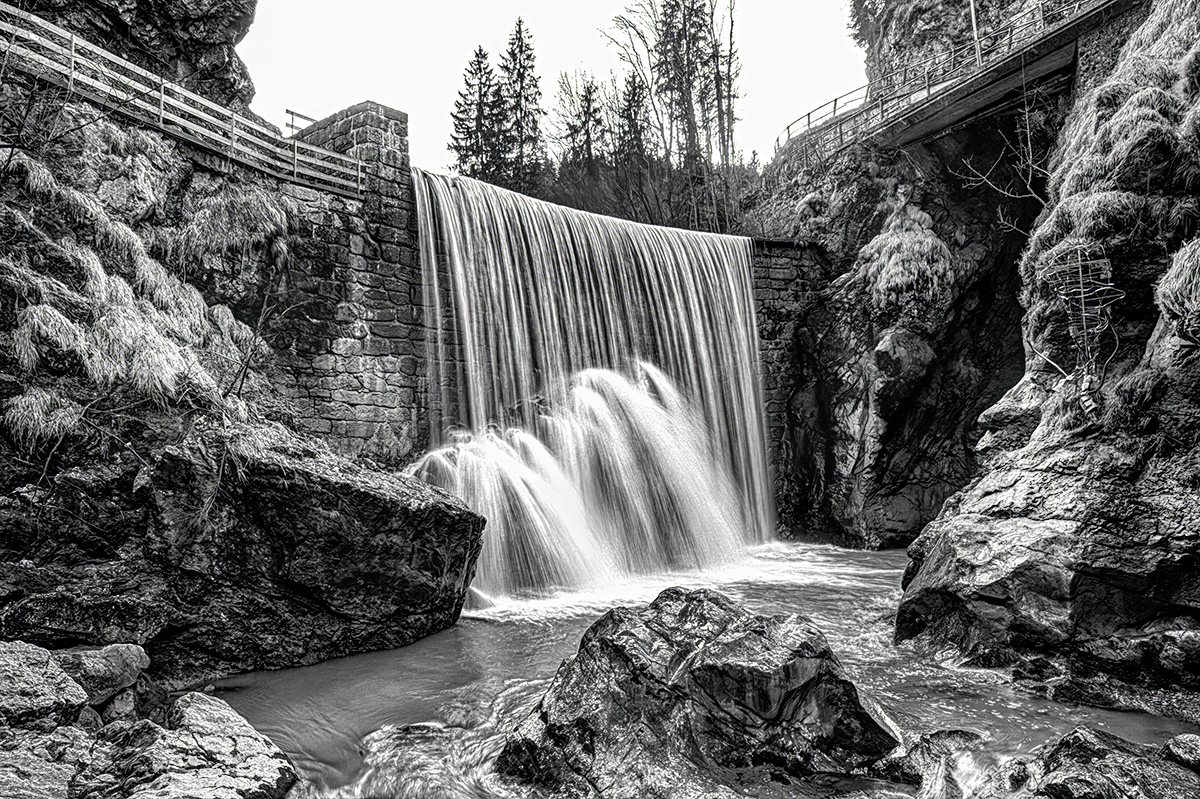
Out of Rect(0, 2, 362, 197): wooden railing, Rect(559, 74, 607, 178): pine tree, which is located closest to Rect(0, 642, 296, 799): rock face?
Rect(0, 2, 362, 197): wooden railing

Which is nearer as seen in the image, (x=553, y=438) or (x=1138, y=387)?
(x=1138, y=387)

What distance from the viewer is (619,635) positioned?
162 inches

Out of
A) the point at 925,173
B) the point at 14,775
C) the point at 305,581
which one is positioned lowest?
the point at 14,775

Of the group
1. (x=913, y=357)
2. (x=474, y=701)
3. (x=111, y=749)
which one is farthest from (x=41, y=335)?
(x=913, y=357)

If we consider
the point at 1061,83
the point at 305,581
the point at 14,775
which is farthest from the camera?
the point at 1061,83

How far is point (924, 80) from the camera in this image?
1556cm

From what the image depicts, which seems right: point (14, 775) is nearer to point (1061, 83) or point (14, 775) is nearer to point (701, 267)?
point (701, 267)

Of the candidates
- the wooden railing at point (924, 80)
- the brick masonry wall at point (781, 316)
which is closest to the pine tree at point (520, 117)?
the wooden railing at point (924, 80)

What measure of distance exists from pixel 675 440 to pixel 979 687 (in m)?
7.16

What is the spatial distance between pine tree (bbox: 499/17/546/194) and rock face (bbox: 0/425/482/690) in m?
21.8

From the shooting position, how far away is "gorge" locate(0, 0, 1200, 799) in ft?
12.0

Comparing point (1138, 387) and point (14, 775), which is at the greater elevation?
point (1138, 387)

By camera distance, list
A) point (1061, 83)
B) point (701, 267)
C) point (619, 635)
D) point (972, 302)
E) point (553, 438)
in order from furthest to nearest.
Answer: point (701, 267) → point (972, 302) → point (1061, 83) → point (553, 438) → point (619, 635)

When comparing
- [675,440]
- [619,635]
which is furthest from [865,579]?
[619,635]
